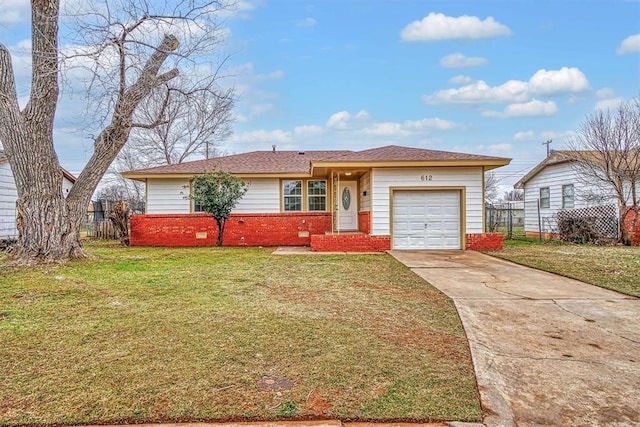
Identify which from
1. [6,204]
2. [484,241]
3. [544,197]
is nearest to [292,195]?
[484,241]

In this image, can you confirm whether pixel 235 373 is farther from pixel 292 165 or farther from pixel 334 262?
pixel 292 165

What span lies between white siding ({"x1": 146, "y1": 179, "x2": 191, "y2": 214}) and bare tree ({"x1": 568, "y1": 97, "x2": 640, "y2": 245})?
15458 mm

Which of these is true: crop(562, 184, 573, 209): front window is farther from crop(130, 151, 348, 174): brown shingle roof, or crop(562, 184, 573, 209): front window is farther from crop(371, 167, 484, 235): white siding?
crop(130, 151, 348, 174): brown shingle roof

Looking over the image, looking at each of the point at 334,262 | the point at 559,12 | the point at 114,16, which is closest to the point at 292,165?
the point at 334,262

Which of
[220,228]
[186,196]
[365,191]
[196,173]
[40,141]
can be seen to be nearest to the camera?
[40,141]

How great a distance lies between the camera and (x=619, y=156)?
13.9 meters

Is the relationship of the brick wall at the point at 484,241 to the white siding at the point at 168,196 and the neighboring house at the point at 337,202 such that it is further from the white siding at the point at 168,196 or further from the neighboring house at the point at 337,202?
the white siding at the point at 168,196

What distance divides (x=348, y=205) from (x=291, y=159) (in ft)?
12.0

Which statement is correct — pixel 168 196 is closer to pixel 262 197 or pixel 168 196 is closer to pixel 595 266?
pixel 262 197

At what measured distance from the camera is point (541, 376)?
2.85 metres

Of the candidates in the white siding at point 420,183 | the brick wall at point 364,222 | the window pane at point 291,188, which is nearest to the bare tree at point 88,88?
the white siding at point 420,183

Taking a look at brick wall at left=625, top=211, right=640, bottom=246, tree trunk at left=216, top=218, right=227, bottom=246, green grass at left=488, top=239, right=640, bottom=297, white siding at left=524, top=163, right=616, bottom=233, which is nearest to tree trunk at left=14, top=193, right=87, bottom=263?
tree trunk at left=216, top=218, right=227, bottom=246

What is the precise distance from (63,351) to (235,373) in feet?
5.29

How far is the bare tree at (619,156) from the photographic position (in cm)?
1365
